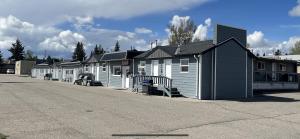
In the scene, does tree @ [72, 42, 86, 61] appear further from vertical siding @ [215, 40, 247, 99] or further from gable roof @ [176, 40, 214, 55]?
vertical siding @ [215, 40, 247, 99]

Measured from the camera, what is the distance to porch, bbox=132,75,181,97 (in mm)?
22934

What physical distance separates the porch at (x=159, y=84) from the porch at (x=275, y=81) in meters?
10.4

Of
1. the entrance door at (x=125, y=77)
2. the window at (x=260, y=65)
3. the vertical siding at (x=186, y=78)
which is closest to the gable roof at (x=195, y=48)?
the vertical siding at (x=186, y=78)

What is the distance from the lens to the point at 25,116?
1168 centimetres

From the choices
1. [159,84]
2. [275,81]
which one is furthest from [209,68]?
[275,81]

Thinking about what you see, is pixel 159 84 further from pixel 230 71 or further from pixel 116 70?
pixel 116 70

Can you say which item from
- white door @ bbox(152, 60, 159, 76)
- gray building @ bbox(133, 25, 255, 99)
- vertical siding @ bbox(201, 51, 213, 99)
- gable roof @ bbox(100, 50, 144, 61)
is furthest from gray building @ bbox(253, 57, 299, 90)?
gable roof @ bbox(100, 50, 144, 61)

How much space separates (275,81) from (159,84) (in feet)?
47.6

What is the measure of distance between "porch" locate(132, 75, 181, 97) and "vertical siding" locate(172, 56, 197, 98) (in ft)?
1.56

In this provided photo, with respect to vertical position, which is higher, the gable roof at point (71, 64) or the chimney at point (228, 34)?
the chimney at point (228, 34)

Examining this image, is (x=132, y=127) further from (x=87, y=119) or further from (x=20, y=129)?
(x=20, y=129)

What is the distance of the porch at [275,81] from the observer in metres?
31.0

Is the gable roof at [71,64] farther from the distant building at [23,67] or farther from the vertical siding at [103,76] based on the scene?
the distant building at [23,67]

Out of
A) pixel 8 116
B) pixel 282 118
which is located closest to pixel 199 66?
pixel 282 118
